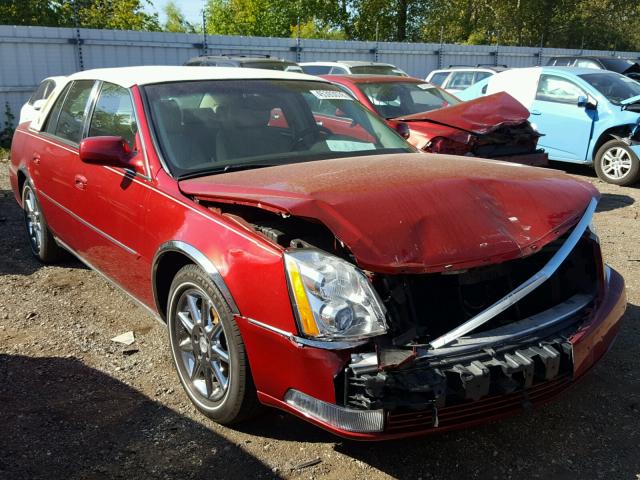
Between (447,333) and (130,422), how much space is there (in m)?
1.67

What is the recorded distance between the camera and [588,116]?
886 centimetres

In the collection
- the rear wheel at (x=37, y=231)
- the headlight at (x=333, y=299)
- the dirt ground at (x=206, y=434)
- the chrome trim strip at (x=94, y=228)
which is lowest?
the dirt ground at (x=206, y=434)

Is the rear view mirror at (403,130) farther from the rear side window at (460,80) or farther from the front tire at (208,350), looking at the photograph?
the rear side window at (460,80)

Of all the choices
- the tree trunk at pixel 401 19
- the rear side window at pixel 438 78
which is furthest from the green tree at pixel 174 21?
the rear side window at pixel 438 78

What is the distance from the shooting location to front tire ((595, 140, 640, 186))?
845cm

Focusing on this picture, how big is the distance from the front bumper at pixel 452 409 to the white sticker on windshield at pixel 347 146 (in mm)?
1735

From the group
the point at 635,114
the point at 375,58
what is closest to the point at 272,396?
the point at 635,114

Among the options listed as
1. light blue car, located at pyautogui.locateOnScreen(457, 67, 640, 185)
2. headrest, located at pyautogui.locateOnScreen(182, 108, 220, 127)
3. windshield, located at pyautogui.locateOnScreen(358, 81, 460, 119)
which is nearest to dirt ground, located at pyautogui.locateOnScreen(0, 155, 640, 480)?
headrest, located at pyautogui.locateOnScreen(182, 108, 220, 127)

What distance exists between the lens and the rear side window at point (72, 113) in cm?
442

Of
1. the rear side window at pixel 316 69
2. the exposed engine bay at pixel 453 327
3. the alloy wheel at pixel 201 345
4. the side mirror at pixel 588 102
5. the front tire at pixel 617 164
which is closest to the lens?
the exposed engine bay at pixel 453 327

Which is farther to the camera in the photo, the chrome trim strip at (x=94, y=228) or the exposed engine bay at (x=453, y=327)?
the chrome trim strip at (x=94, y=228)

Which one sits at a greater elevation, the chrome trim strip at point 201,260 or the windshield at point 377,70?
the windshield at point 377,70

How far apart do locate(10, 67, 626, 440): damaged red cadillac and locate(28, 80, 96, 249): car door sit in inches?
22.4

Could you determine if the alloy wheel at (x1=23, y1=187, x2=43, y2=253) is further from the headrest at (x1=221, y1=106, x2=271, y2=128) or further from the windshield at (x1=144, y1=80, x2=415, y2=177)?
the headrest at (x1=221, y1=106, x2=271, y2=128)
